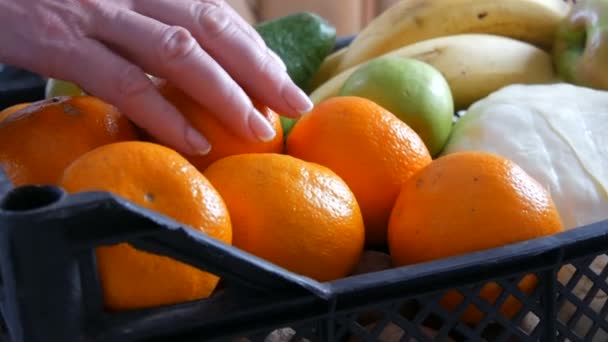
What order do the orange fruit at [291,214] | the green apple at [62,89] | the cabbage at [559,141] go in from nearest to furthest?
the orange fruit at [291,214], the cabbage at [559,141], the green apple at [62,89]

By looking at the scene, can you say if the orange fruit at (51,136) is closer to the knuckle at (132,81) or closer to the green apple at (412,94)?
the knuckle at (132,81)

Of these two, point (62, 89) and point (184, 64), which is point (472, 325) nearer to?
point (184, 64)

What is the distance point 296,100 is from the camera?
473 millimetres

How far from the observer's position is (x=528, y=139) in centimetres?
54

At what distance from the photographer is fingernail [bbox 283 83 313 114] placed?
47 cm

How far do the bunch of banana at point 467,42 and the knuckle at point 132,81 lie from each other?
1.01 feet

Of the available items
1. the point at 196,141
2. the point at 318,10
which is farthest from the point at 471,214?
the point at 318,10

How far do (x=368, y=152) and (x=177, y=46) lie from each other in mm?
140

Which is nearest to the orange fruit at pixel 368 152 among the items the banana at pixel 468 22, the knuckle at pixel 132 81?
the knuckle at pixel 132 81

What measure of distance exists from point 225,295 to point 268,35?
0.56m

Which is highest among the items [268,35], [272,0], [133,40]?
[133,40]

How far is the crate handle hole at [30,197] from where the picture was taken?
0.27 metres

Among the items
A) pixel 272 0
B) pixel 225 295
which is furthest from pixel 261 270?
pixel 272 0

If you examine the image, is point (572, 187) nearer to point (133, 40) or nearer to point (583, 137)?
point (583, 137)
